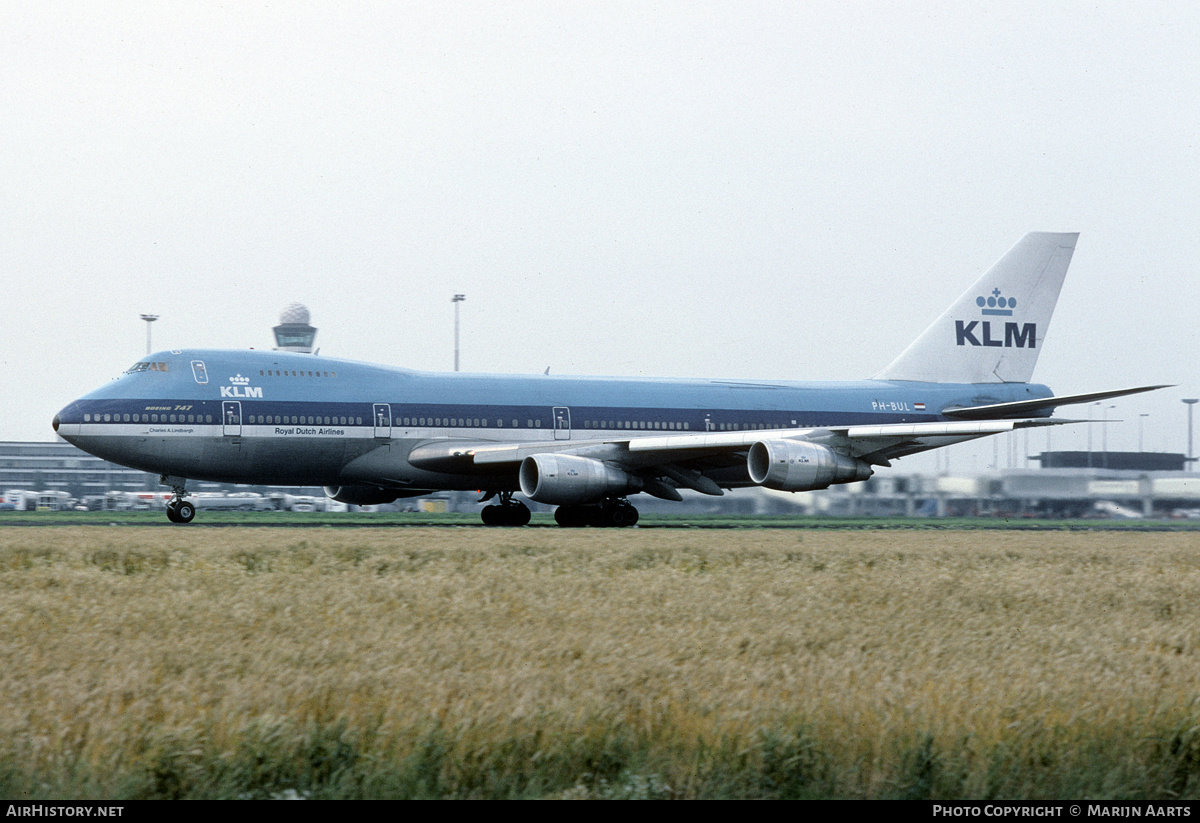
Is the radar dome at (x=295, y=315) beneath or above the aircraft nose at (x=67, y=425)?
above

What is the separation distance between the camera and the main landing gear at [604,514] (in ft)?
98.8

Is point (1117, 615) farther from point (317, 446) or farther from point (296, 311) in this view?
point (296, 311)

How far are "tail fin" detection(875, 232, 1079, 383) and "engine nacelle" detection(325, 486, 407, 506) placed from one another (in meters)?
14.9

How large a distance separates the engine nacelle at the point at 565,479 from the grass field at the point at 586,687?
15649 millimetres

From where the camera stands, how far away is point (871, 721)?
19.1ft

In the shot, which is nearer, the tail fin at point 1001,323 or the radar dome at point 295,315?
the tail fin at point 1001,323

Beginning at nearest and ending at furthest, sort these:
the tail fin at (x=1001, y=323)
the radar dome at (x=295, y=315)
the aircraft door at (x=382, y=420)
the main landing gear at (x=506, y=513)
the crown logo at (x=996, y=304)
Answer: the aircraft door at (x=382, y=420), the main landing gear at (x=506, y=513), the tail fin at (x=1001, y=323), the crown logo at (x=996, y=304), the radar dome at (x=295, y=315)

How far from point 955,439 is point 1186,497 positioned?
30.1 feet

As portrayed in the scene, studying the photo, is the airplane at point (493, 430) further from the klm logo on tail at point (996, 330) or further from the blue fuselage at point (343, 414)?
the klm logo on tail at point (996, 330)

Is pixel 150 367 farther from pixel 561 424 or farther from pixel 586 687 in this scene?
pixel 586 687

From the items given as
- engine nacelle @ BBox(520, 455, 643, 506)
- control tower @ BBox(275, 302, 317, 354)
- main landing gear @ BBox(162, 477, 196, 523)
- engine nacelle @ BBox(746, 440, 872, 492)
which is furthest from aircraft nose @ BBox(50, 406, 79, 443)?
control tower @ BBox(275, 302, 317, 354)

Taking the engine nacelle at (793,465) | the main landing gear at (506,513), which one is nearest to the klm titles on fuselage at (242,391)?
the main landing gear at (506,513)

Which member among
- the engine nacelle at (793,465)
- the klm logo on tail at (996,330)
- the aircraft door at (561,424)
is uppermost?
the klm logo on tail at (996,330)

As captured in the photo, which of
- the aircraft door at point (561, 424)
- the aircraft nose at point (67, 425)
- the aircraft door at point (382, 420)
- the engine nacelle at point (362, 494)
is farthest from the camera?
the engine nacelle at point (362, 494)
